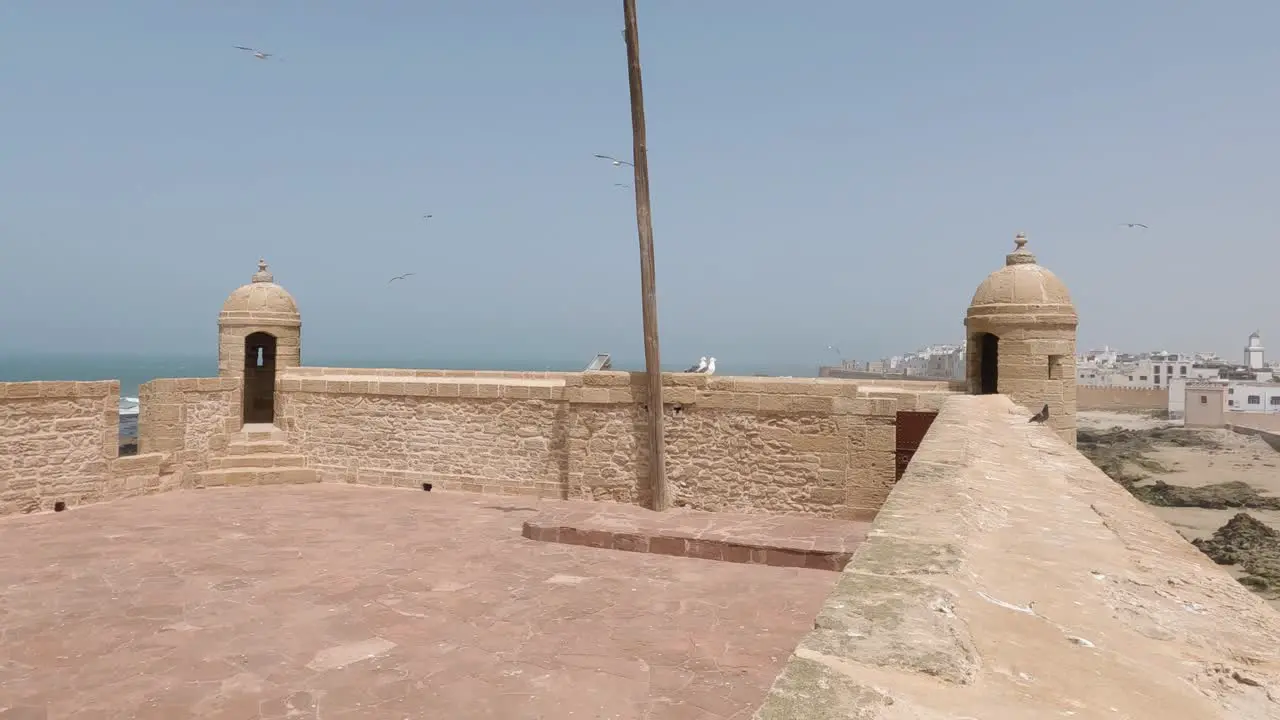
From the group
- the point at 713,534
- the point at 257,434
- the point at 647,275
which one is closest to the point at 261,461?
the point at 257,434

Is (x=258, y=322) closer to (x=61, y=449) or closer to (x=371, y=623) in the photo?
(x=61, y=449)

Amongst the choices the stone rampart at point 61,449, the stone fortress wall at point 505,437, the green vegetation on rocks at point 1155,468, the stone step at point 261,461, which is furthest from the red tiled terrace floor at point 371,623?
the green vegetation on rocks at point 1155,468

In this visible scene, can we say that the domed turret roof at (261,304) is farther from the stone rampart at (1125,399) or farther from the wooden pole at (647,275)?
the stone rampart at (1125,399)

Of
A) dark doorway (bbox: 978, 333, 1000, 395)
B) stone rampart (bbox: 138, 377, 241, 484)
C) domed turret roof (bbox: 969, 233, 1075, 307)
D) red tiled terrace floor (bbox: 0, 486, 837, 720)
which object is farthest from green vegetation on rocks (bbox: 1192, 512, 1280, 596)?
stone rampart (bbox: 138, 377, 241, 484)

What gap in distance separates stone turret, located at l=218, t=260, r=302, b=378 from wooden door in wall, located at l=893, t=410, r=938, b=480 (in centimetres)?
1067

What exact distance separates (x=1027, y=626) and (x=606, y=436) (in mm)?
9182

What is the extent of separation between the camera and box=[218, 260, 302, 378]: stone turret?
47.0 feet

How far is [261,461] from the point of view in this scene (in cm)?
1346

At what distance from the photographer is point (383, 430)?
43.6 feet

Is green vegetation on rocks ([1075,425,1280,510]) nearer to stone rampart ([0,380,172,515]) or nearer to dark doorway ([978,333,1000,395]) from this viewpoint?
dark doorway ([978,333,1000,395])

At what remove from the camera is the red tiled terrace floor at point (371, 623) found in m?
5.23

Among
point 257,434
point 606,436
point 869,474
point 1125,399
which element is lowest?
point 1125,399

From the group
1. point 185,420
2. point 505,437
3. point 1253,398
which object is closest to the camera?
point 505,437

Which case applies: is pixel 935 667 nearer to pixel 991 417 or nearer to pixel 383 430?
pixel 991 417
